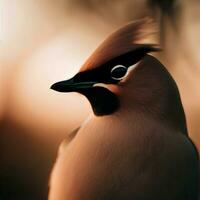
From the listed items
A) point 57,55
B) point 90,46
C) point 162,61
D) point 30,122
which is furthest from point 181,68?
point 30,122

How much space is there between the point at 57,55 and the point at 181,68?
34 cm

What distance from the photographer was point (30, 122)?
69.5 inches

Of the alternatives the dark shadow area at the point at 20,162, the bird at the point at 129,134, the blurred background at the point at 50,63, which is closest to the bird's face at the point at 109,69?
the bird at the point at 129,134

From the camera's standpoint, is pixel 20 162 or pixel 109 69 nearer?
pixel 109 69

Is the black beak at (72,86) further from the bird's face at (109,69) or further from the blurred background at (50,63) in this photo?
the blurred background at (50,63)

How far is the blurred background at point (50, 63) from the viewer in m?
1.57

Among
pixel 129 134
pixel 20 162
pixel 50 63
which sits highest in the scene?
pixel 50 63

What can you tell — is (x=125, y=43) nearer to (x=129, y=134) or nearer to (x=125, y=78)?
(x=125, y=78)

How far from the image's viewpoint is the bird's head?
1327 mm

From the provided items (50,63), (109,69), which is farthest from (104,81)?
(50,63)

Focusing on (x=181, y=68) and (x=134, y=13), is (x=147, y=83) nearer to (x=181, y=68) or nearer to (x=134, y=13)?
(x=181, y=68)

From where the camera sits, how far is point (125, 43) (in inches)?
53.2

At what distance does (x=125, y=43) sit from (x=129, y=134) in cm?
19

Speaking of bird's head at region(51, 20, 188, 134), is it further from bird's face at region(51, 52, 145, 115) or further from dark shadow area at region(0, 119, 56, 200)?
dark shadow area at region(0, 119, 56, 200)
